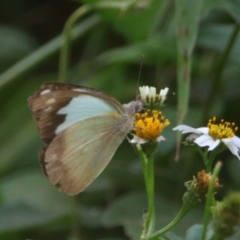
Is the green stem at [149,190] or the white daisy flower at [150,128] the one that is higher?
the white daisy flower at [150,128]


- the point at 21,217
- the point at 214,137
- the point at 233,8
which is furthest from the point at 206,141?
the point at 21,217

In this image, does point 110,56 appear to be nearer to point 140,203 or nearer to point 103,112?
point 140,203

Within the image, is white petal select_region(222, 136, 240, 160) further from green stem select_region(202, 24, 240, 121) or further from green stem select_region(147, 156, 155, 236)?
green stem select_region(202, 24, 240, 121)

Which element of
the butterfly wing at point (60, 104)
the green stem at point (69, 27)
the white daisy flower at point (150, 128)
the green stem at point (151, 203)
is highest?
the green stem at point (69, 27)

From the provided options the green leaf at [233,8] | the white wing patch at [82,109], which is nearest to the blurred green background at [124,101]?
the green leaf at [233,8]

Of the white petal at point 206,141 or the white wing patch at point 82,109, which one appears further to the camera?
the white wing patch at point 82,109

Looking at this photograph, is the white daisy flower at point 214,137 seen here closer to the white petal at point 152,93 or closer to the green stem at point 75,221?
the white petal at point 152,93
